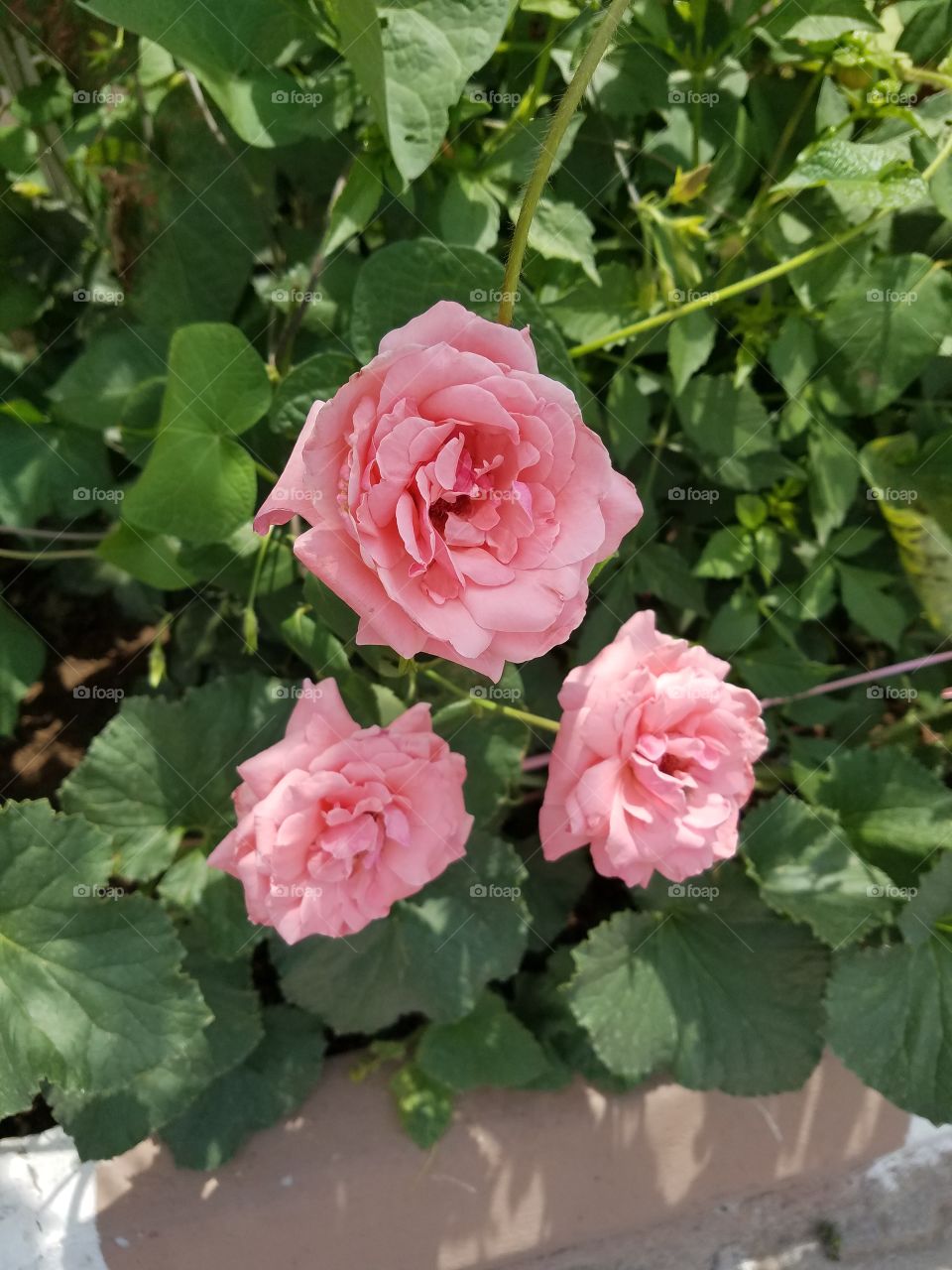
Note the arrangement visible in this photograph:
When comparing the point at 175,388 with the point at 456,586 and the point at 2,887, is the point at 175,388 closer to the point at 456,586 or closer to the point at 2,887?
the point at 456,586

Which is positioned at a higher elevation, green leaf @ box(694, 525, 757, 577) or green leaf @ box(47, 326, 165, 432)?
green leaf @ box(47, 326, 165, 432)

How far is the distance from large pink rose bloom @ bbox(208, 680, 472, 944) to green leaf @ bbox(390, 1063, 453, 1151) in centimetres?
42

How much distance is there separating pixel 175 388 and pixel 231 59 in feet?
0.86

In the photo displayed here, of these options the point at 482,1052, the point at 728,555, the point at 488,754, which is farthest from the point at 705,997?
the point at 728,555

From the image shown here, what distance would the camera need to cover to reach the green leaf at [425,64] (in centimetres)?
68

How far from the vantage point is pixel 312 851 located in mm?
719

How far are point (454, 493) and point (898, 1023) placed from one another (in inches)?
31.6

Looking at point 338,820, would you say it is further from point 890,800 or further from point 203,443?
point 890,800
